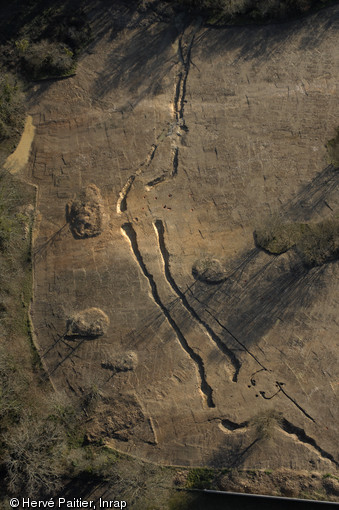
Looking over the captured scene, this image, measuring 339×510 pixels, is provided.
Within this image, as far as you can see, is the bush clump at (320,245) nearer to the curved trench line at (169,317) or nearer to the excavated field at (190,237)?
the excavated field at (190,237)

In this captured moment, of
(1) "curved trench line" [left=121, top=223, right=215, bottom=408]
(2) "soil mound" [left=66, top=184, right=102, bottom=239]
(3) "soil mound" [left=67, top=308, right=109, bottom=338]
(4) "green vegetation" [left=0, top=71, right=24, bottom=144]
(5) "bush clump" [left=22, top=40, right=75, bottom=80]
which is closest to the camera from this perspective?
(1) "curved trench line" [left=121, top=223, right=215, bottom=408]

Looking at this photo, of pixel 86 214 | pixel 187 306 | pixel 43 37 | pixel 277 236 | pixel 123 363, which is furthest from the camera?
A: pixel 43 37

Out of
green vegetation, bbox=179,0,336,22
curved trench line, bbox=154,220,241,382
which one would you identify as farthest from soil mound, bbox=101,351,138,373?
green vegetation, bbox=179,0,336,22

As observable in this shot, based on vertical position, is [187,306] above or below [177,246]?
below

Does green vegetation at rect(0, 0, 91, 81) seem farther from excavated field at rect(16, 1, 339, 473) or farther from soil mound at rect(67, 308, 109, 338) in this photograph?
soil mound at rect(67, 308, 109, 338)

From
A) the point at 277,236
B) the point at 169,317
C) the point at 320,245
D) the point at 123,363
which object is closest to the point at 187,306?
the point at 169,317

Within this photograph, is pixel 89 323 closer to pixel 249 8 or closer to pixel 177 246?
pixel 177 246
